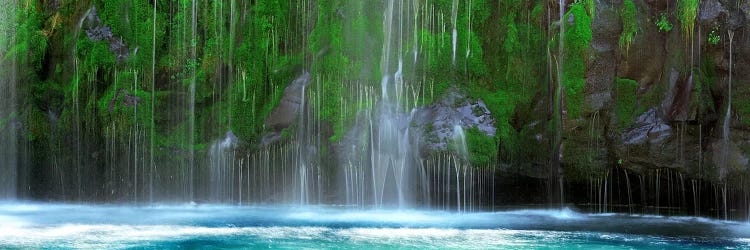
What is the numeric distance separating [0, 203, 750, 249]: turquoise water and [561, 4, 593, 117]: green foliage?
199cm

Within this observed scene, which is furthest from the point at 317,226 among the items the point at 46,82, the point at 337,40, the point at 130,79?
the point at 46,82

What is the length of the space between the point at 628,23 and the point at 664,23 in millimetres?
631

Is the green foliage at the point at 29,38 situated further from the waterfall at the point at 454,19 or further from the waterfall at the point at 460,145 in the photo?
the waterfall at the point at 460,145

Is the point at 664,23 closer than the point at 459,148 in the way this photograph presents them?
Yes

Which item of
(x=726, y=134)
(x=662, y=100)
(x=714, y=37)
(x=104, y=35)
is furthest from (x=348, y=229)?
(x=104, y=35)

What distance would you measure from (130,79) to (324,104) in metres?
3.91

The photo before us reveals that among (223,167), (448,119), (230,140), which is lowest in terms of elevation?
(223,167)

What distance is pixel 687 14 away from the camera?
12961mm

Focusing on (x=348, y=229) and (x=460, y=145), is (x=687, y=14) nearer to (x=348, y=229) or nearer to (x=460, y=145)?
(x=460, y=145)

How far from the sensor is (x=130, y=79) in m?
15.2

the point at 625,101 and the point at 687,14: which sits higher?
the point at 687,14

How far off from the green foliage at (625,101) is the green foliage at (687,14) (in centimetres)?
121

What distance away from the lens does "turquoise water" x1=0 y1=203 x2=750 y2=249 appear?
9469 millimetres

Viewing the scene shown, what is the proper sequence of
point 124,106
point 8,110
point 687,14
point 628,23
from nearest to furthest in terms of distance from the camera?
point 687,14
point 628,23
point 124,106
point 8,110
